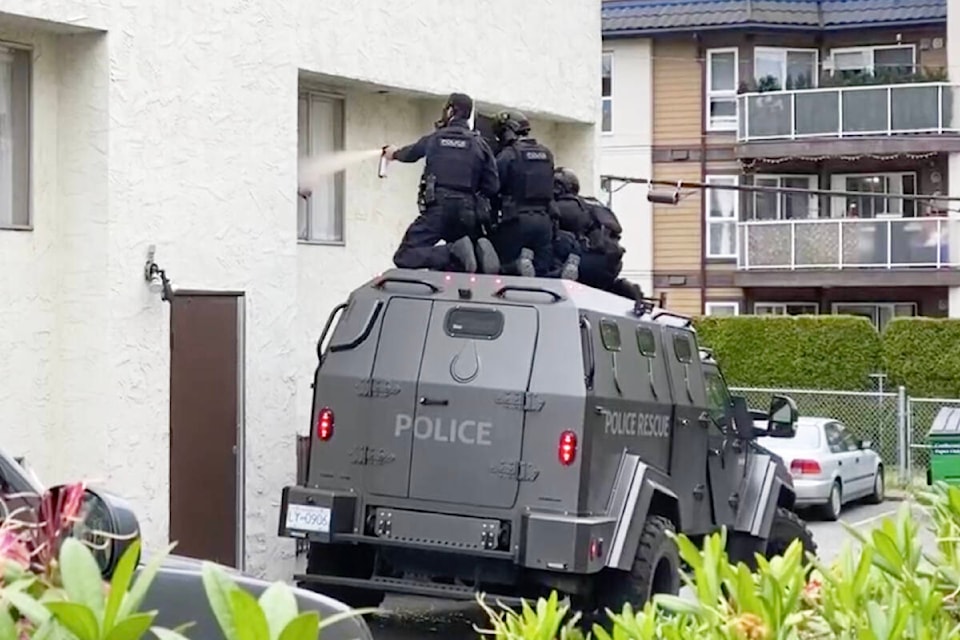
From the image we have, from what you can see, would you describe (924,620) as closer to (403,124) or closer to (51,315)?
(51,315)

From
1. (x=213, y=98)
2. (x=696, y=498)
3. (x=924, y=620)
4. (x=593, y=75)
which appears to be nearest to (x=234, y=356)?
(x=213, y=98)

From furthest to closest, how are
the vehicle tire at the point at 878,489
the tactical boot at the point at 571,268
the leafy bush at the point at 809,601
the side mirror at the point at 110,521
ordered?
the vehicle tire at the point at 878,489 < the tactical boot at the point at 571,268 < the side mirror at the point at 110,521 < the leafy bush at the point at 809,601

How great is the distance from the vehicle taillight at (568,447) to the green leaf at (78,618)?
8.27m

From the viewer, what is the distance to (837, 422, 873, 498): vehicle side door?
22984 millimetres

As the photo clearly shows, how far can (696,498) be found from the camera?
1209 cm

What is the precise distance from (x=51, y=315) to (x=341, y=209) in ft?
13.9

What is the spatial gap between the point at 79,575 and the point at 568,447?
821cm

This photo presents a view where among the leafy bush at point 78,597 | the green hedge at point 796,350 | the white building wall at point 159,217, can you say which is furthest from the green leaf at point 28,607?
the green hedge at point 796,350

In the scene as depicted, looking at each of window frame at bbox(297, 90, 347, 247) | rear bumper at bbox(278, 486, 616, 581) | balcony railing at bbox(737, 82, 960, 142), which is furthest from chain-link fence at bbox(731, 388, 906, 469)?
rear bumper at bbox(278, 486, 616, 581)

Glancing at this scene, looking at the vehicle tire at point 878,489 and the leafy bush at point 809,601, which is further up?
the leafy bush at point 809,601

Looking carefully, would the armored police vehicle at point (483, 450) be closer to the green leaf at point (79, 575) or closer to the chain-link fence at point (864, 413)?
the green leaf at point (79, 575)

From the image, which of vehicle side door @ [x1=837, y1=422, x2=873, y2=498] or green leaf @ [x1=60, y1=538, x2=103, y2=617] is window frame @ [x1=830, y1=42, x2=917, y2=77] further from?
green leaf @ [x1=60, y1=538, x2=103, y2=617]

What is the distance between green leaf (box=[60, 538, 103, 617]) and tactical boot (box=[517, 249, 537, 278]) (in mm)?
9916

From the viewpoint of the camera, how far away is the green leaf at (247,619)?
224 centimetres
